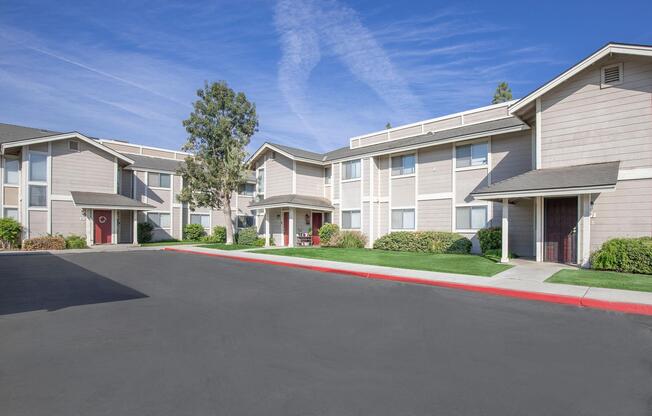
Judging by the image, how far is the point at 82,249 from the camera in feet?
80.7

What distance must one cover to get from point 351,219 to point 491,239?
967cm

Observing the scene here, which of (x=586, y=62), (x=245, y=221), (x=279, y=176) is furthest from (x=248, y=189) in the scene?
(x=586, y=62)

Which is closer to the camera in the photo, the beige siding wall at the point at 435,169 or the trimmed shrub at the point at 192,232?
the beige siding wall at the point at 435,169

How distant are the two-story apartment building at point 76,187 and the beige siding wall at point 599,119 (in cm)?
2741

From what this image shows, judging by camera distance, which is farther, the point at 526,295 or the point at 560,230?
the point at 560,230

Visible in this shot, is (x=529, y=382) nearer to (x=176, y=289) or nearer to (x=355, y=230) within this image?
(x=176, y=289)

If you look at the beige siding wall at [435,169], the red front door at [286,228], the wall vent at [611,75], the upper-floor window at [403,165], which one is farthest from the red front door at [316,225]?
the wall vent at [611,75]

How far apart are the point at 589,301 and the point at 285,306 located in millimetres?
6863

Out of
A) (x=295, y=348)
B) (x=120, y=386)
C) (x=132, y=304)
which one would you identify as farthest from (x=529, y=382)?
(x=132, y=304)

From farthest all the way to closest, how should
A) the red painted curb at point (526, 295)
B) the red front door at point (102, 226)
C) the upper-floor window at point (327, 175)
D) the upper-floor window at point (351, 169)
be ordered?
the upper-floor window at point (327, 175) → the red front door at point (102, 226) → the upper-floor window at point (351, 169) → the red painted curb at point (526, 295)

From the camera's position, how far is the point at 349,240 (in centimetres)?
2353

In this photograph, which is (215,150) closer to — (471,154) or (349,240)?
(349,240)

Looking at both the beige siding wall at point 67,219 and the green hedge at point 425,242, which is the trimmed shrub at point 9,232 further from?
the green hedge at point 425,242

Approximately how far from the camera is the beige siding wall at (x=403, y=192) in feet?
72.6
